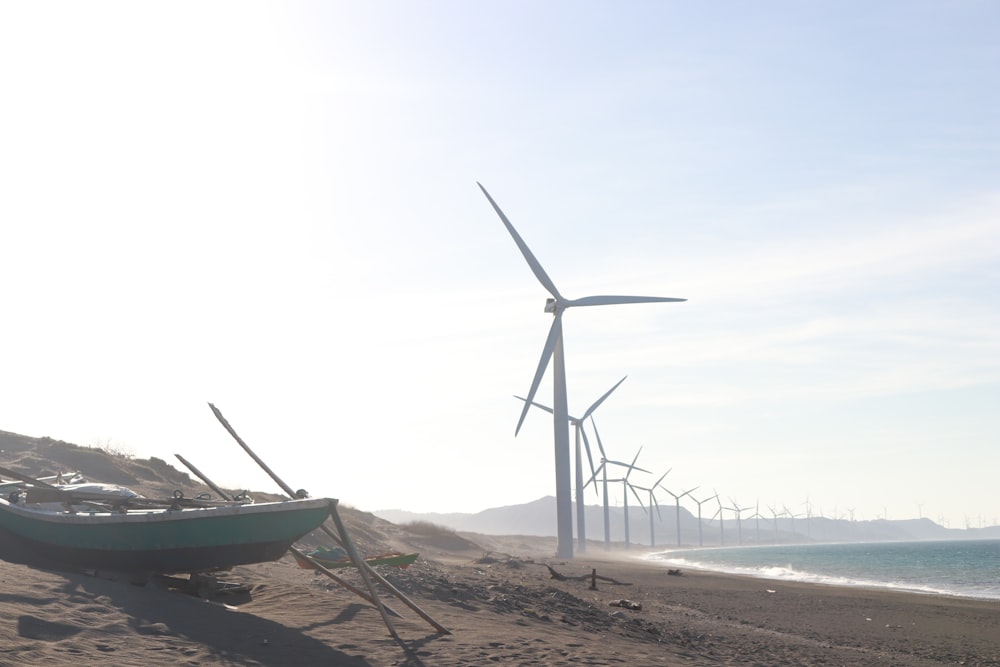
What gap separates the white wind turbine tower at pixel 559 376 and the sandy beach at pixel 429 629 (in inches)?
1049

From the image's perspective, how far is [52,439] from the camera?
152 feet

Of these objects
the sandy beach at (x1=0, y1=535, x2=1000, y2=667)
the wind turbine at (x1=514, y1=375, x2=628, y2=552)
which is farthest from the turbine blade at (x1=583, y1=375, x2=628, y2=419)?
the sandy beach at (x1=0, y1=535, x2=1000, y2=667)

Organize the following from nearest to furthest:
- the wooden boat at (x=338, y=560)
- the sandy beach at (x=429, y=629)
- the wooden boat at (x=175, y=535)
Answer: the sandy beach at (x=429, y=629) < the wooden boat at (x=175, y=535) < the wooden boat at (x=338, y=560)

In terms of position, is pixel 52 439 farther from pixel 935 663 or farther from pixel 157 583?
pixel 935 663

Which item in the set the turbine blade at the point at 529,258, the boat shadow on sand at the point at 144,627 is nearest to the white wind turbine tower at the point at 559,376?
the turbine blade at the point at 529,258

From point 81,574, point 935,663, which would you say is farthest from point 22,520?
point 935,663

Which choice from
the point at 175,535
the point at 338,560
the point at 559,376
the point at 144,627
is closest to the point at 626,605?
the point at 338,560

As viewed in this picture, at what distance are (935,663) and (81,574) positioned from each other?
1897cm

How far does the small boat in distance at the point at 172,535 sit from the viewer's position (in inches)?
716

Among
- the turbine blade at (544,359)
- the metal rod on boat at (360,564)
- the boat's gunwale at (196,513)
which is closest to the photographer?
the metal rod on boat at (360,564)

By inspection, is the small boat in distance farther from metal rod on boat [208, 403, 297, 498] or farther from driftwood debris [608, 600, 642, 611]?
driftwood debris [608, 600, 642, 611]

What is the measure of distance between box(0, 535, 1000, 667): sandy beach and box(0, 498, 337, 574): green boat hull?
0.57 metres

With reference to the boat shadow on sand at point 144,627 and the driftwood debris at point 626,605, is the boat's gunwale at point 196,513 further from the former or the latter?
the driftwood debris at point 626,605

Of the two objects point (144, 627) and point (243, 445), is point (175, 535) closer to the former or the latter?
point (144, 627)
